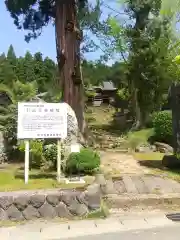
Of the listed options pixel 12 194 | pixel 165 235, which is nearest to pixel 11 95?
pixel 12 194

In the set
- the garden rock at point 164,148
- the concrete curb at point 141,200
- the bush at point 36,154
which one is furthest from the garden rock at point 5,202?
the garden rock at point 164,148

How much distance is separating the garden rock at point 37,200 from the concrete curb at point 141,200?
1434 millimetres

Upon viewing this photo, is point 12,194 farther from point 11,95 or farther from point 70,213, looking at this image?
point 11,95

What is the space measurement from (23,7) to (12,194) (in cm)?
1120

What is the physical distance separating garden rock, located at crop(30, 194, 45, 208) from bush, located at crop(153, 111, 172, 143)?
32.0ft

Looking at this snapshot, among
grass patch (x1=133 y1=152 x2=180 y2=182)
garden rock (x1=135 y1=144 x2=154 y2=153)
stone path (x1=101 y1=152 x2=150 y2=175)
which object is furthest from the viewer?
garden rock (x1=135 y1=144 x2=154 y2=153)

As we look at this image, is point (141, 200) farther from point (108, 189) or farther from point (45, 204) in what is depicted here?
point (45, 204)

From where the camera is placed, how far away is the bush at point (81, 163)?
868 centimetres

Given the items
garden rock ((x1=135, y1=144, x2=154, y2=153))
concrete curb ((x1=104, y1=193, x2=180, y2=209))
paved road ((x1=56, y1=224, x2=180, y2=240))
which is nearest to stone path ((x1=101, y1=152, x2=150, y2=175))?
garden rock ((x1=135, y1=144, x2=154, y2=153))

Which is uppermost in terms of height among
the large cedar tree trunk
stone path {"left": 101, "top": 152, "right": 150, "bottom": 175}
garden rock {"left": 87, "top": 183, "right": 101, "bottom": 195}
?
the large cedar tree trunk

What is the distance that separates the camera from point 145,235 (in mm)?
5773

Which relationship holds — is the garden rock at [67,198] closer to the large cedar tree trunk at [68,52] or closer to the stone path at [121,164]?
the stone path at [121,164]

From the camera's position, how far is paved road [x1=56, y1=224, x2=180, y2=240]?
18.6 feet

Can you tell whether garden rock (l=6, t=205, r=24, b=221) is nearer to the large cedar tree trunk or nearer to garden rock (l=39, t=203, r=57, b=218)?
garden rock (l=39, t=203, r=57, b=218)
